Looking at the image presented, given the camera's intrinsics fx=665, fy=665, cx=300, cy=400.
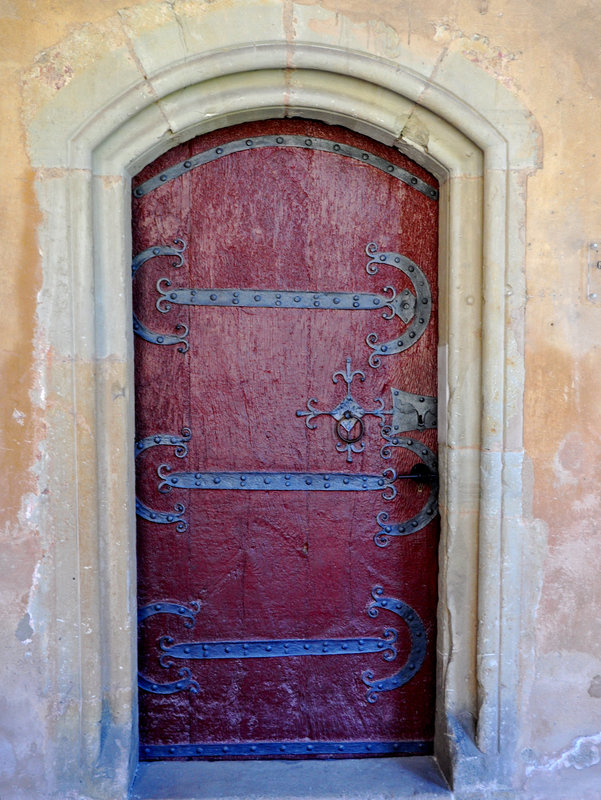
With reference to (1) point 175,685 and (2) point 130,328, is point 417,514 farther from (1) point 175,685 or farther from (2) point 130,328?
(2) point 130,328

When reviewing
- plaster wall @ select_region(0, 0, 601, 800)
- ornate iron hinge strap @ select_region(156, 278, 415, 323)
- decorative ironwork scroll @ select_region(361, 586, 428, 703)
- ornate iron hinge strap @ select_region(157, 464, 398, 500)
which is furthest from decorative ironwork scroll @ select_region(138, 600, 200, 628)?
ornate iron hinge strap @ select_region(156, 278, 415, 323)

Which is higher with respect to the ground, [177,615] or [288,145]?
[288,145]

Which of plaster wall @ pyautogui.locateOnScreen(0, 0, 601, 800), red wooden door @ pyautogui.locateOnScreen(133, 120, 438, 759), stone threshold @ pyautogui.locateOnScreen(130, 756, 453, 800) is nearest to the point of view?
plaster wall @ pyautogui.locateOnScreen(0, 0, 601, 800)

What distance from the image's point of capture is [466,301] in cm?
212

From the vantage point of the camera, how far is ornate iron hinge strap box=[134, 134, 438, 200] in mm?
2158

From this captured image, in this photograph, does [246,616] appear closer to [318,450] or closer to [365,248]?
[318,450]

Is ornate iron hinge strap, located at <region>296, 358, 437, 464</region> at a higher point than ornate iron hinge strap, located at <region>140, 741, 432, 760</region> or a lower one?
higher

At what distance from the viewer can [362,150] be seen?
2215 millimetres

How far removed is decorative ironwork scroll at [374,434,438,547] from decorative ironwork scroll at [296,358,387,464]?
3.3 inches

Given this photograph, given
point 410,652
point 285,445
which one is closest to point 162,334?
point 285,445

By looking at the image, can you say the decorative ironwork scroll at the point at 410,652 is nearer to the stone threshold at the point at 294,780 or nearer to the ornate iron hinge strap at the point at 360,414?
the stone threshold at the point at 294,780

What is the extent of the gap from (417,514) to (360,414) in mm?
397

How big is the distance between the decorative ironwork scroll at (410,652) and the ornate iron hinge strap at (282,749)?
0.56ft

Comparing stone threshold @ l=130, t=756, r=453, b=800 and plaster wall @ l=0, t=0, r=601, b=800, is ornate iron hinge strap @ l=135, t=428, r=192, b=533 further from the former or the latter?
stone threshold @ l=130, t=756, r=453, b=800
